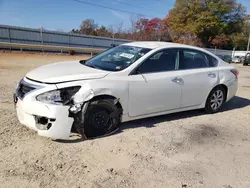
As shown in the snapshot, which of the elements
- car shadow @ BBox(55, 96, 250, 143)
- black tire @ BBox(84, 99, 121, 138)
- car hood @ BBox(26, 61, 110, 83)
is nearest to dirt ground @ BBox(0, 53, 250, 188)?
car shadow @ BBox(55, 96, 250, 143)

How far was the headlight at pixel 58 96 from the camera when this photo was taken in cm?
336


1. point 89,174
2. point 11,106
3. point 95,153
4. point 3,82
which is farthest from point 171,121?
point 3,82

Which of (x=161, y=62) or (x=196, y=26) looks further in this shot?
(x=196, y=26)

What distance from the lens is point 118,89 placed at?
3.84 meters

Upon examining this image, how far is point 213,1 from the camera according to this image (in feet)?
135

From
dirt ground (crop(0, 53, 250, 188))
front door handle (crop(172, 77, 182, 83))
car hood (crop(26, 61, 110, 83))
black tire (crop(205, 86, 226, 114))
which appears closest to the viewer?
dirt ground (crop(0, 53, 250, 188))

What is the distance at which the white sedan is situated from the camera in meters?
3.39

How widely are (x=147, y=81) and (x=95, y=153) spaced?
1.61 metres

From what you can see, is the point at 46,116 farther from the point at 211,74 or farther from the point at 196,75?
the point at 211,74

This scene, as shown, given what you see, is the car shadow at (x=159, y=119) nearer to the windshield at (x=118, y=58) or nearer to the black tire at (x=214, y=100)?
the black tire at (x=214, y=100)

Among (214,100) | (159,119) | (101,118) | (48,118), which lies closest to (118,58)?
(101,118)

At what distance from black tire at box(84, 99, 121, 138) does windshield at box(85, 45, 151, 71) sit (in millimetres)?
717

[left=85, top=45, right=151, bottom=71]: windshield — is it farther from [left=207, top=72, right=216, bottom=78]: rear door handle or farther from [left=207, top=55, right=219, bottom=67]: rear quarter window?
[left=207, top=55, right=219, bottom=67]: rear quarter window

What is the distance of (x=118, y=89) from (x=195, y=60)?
7.16ft
